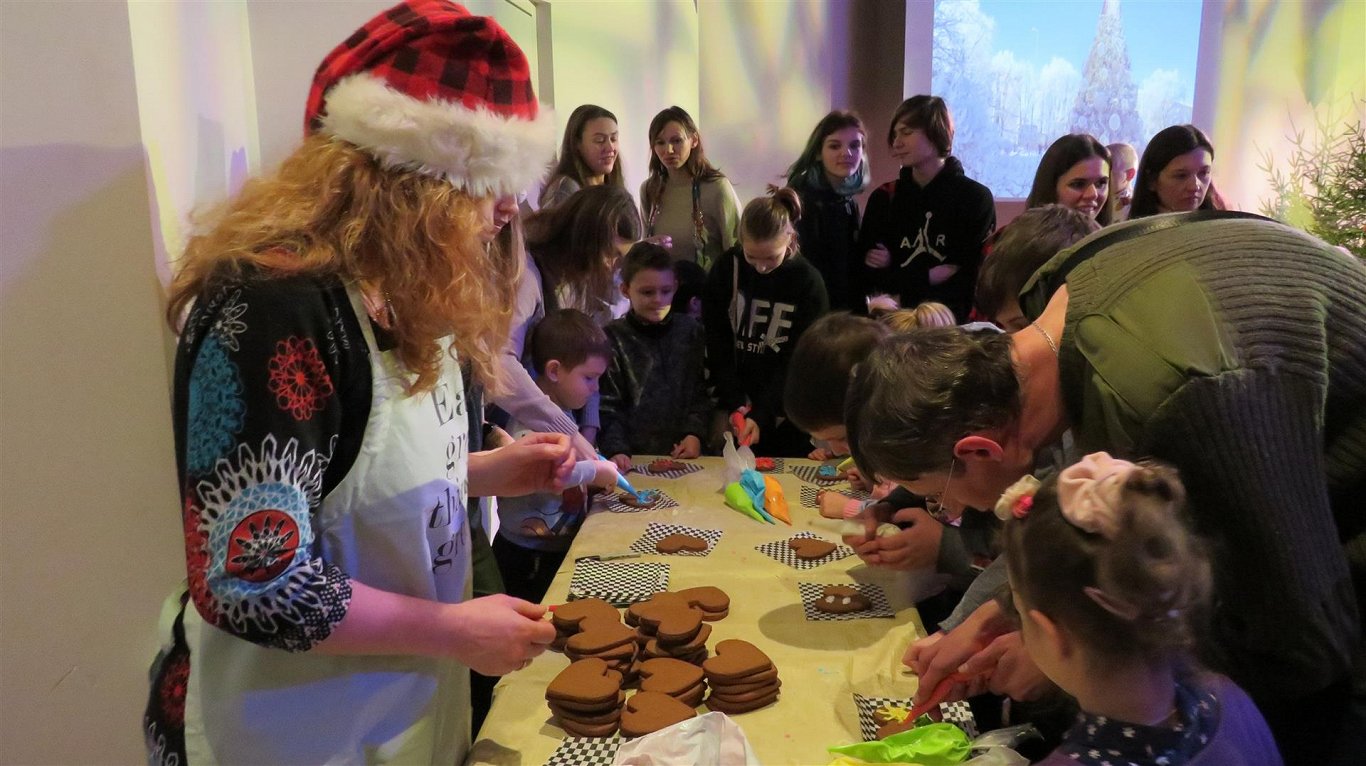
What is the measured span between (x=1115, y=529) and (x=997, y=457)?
308mm

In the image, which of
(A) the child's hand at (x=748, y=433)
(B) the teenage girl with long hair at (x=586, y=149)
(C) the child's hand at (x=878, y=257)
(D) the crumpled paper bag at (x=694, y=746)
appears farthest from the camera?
(C) the child's hand at (x=878, y=257)

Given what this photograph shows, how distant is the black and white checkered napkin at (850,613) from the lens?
1.67 metres

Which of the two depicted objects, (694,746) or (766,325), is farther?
(766,325)

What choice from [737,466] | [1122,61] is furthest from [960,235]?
[1122,61]

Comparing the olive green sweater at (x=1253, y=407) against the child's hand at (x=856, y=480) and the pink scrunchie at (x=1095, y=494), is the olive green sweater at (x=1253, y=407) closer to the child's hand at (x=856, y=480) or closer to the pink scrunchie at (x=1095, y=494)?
the pink scrunchie at (x=1095, y=494)

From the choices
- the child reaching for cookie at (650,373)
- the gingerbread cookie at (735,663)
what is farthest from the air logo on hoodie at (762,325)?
the gingerbread cookie at (735,663)

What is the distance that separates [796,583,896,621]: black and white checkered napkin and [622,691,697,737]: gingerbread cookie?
42 centimetres

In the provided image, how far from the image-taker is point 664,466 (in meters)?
2.58

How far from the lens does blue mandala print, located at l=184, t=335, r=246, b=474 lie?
90 cm

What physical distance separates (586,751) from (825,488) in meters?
1.26

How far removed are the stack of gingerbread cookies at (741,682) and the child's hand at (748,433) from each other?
1.45 metres

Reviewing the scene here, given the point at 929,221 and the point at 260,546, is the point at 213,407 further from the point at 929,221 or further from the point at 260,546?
the point at 929,221

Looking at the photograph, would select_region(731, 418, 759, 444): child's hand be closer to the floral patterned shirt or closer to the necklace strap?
the necklace strap

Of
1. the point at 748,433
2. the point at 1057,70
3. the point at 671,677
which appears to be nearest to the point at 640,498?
the point at 748,433
